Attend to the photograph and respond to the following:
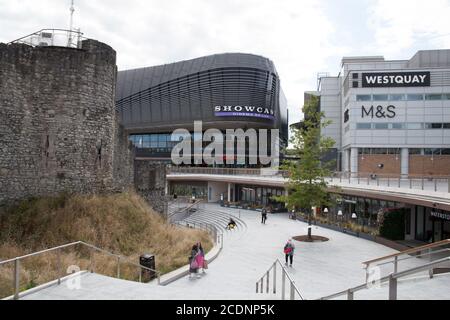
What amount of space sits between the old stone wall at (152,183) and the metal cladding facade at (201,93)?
2809cm

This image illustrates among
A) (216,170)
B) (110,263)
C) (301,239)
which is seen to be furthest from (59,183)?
(216,170)

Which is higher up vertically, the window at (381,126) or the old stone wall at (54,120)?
the window at (381,126)

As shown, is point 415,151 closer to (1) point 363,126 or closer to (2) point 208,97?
(1) point 363,126

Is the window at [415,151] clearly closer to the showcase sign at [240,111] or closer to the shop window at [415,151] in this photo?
the shop window at [415,151]

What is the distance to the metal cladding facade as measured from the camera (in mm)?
51656

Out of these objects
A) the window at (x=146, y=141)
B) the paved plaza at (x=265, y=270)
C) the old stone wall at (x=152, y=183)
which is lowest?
the paved plaza at (x=265, y=270)

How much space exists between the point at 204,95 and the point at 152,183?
101 ft

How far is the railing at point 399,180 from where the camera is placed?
50.3ft

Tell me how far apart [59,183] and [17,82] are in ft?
15.4

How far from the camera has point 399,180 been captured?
60.2 ft

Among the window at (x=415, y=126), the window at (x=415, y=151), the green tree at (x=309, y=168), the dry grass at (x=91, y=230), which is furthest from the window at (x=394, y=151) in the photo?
the dry grass at (x=91, y=230)

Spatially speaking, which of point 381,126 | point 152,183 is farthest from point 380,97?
point 152,183
